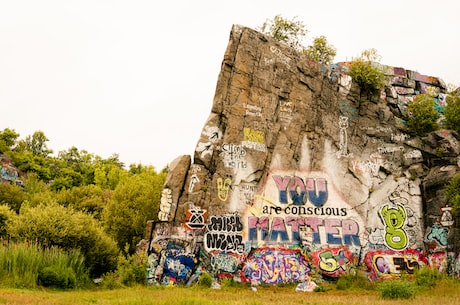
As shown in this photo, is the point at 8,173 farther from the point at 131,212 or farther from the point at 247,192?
the point at 247,192

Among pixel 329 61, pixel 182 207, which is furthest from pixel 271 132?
pixel 329 61

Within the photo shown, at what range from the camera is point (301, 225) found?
23.5 metres

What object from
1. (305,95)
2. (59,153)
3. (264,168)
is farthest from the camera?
(59,153)

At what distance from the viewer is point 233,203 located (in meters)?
22.9

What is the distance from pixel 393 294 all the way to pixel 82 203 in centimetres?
2900

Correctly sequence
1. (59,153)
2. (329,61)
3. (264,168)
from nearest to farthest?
1. (264,168)
2. (329,61)
3. (59,153)

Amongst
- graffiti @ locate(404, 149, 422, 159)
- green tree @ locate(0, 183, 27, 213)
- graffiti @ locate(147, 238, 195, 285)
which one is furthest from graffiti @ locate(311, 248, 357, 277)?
green tree @ locate(0, 183, 27, 213)

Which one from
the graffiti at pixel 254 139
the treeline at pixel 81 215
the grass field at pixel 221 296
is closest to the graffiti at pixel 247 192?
the graffiti at pixel 254 139

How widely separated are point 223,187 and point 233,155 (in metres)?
1.62

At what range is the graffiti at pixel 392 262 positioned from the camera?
23.3 m

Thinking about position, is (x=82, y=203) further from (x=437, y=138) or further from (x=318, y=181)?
(x=437, y=138)

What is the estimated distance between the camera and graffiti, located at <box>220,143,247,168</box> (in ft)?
76.2

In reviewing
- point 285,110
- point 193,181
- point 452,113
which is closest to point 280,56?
point 285,110

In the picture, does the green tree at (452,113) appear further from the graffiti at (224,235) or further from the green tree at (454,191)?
the graffiti at (224,235)
